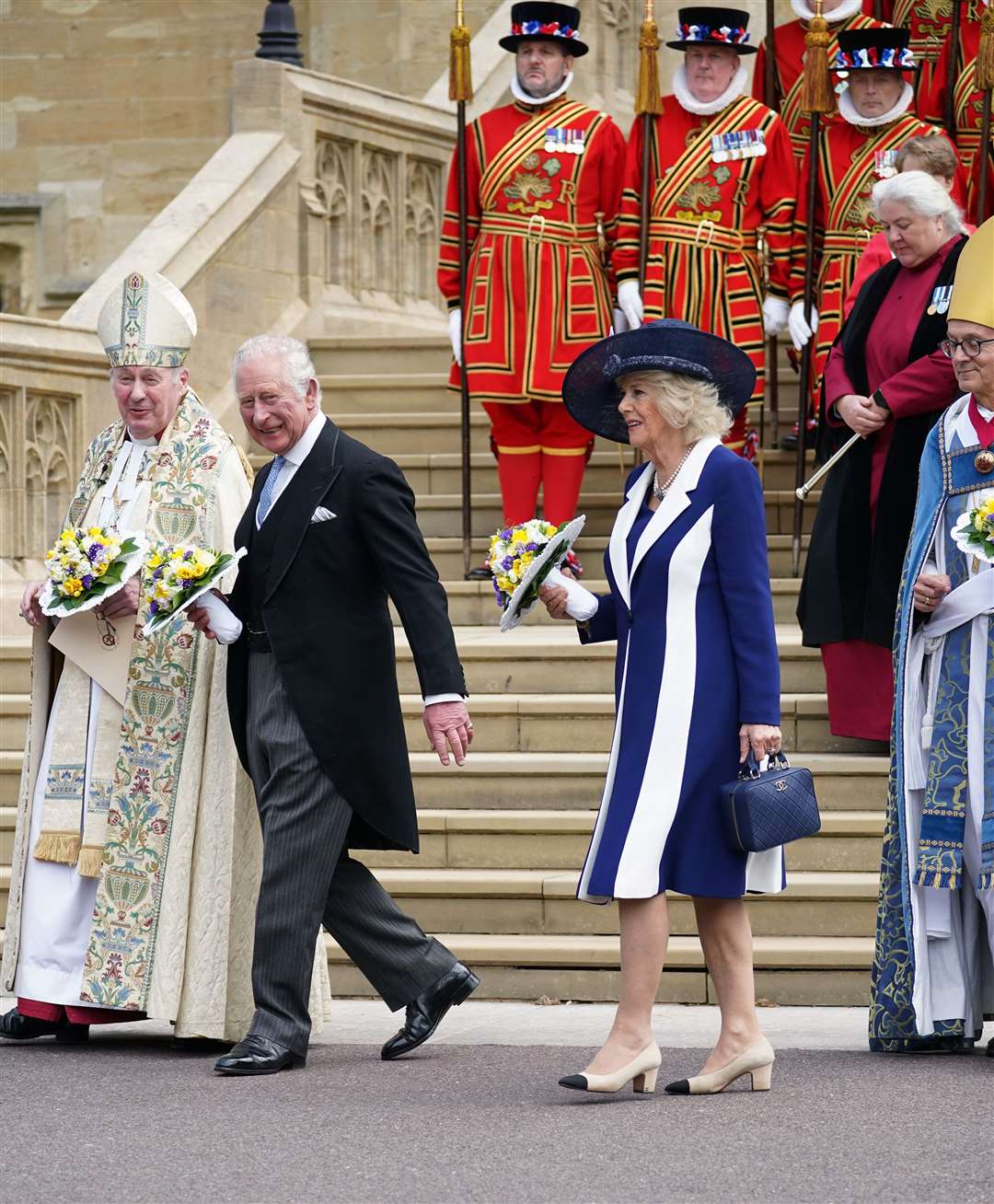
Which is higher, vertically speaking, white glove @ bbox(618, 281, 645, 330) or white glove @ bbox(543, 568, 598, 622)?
white glove @ bbox(618, 281, 645, 330)

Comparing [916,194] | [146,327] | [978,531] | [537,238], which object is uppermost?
[537,238]

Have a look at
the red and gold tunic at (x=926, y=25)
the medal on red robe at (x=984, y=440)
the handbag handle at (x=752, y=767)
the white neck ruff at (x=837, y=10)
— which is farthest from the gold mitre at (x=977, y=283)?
the red and gold tunic at (x=926, y=25)

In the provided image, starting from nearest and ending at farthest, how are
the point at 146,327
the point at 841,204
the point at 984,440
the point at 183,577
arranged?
the point at 183,577 → the point at 984,440 → the point at 146,327 → the point at 841,204

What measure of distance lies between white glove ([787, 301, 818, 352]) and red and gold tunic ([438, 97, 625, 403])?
86cm

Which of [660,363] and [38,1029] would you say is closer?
[660,363]

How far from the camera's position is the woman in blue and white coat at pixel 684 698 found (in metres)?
6.13

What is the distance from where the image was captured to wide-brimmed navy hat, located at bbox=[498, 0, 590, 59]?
35.7ft

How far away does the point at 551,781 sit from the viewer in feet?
28.6

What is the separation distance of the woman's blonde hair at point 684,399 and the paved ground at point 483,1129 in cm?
157

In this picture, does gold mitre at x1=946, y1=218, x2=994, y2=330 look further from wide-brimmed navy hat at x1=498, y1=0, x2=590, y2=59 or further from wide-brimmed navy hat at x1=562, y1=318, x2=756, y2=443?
wide-brimmed navy hat at x1=498, y1=0, x2=590, y2=59

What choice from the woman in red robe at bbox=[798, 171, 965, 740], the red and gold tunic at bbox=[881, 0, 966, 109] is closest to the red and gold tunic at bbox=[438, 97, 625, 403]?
the red and gold tunic at bbox=[881, 0, 966, 109]

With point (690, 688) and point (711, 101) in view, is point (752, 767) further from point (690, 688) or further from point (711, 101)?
point (711, 101)

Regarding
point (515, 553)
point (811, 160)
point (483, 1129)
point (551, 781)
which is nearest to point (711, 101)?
point (811, 160)

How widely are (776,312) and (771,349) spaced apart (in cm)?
96
